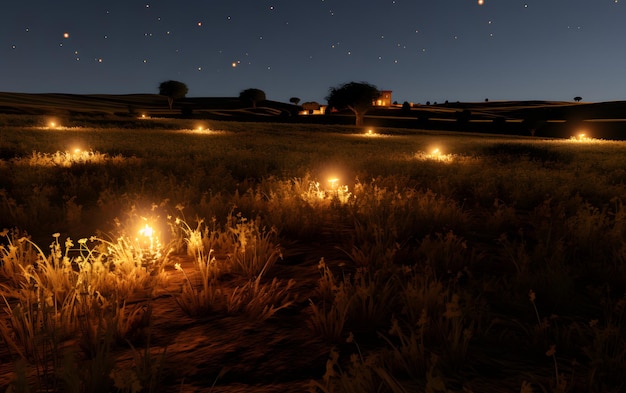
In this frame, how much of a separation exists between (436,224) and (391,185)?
155 inches

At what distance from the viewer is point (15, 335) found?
2.83m

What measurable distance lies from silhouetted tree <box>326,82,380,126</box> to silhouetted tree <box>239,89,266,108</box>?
6750 cm

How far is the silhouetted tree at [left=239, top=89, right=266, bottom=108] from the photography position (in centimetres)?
11625

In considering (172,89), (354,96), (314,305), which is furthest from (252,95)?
(314,305)

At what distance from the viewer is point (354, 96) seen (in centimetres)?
5141

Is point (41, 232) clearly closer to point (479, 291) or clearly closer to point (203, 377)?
point (203, 377)

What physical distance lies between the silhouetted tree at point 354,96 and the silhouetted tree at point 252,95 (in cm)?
6750

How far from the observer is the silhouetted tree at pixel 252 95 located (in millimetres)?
116250

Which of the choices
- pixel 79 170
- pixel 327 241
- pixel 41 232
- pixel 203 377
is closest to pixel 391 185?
pixel 327 241

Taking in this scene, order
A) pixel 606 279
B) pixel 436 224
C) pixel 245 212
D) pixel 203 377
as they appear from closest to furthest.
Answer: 1. pixel 203 377
2. pixel 606 279
3. pixel 436 224
4. pixel 245 212

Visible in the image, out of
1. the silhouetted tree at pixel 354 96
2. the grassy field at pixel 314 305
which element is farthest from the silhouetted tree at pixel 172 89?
the grassy field at pixel 314 305

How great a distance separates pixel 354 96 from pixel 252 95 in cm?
7042

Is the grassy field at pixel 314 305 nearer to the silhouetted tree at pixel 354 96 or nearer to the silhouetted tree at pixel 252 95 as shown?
the silhouetted tree at pixel 354 96

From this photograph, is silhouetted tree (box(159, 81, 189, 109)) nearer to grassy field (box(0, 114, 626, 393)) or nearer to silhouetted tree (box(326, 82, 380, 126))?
silhouetted tree (box(326, 82, 380, 126))
